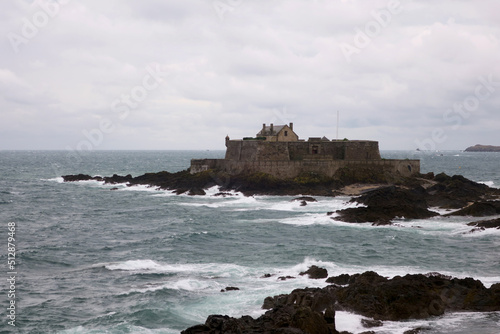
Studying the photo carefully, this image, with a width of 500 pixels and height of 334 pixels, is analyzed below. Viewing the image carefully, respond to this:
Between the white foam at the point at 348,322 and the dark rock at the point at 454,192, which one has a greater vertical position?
the dark rock at the point at 454,192

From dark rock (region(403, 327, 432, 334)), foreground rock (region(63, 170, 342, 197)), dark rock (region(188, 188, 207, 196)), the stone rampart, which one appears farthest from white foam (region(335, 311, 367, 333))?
the stone rampart

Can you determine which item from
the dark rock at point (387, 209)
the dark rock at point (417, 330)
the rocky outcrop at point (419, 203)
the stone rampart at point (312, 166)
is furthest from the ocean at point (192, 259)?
the stone rampart at point (312, 166)

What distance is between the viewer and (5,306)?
17.3 meters

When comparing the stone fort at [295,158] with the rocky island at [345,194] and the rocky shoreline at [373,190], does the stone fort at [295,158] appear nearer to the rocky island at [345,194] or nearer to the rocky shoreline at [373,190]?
the rocky island at [345,194]

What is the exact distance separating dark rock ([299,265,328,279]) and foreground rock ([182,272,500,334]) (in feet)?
6.99

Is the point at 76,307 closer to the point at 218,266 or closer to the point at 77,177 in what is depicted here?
the point at 218,266

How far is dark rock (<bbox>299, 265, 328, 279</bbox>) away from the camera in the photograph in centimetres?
1930

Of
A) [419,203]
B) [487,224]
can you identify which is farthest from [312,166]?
[487,224]

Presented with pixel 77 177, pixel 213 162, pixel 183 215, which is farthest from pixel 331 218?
pixel 77 177

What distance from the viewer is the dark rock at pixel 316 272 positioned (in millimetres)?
19297

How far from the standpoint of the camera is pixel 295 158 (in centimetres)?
5394

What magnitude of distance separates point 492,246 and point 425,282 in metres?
9.75

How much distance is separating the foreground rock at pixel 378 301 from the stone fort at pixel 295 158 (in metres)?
Result: 33.7

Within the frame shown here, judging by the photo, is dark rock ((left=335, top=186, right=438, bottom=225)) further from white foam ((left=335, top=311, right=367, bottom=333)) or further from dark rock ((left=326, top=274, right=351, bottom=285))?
white foam ((left=335, top=311, right=367, bottom=333))
